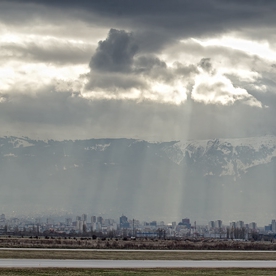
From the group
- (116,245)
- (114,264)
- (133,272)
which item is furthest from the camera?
(116,245)

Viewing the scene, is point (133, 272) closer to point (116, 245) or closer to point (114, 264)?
point (114, 264)

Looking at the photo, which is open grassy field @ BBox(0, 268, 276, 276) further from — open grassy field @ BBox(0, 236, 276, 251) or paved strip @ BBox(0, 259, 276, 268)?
open grassy field @ BBox(0, 236, 276, 251)

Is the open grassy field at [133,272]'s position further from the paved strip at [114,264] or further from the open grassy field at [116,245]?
the open grassy field at [116,245]

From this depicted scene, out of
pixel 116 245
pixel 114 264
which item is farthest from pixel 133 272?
pixel 116 245

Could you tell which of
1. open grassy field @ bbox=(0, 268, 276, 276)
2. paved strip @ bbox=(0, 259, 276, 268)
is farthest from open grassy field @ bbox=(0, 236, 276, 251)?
open grassy field @ bbox=(0, 268, 276, 276)

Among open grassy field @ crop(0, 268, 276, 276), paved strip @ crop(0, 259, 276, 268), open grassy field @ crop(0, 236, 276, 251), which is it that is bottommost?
open grassy field @ crop(0, 268, 276, 276)

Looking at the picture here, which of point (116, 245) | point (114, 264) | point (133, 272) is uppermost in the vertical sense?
point (116, 245)

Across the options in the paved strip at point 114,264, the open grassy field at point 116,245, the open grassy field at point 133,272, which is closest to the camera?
the open grassy field at point 133,272

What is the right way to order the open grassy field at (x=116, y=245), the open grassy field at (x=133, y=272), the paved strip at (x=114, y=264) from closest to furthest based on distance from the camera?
1. the open grassy field at (x=133, y=272)
2. the paved strip at (x=114, y=264)
3. the open grassy field at (x=116, y=245)

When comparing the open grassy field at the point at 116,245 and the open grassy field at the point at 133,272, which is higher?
the open grassy field at the point at 116,245

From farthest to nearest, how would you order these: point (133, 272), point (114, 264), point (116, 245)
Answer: point (116, 245) → point (114, 264) → point (133, 272)

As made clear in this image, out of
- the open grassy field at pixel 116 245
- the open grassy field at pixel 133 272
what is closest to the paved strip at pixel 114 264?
the open grassy field at pixel 133 272

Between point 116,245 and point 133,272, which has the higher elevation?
point 116,245

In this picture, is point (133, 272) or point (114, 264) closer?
point (133, 272)
